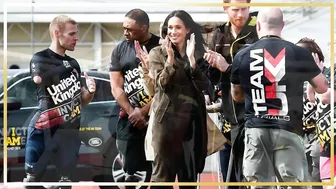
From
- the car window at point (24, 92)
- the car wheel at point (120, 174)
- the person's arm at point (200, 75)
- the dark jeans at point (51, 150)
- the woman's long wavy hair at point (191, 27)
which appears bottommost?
the car wheel at point (120, 174)

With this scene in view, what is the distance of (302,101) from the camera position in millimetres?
3023

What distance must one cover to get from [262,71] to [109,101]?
32.0 inches

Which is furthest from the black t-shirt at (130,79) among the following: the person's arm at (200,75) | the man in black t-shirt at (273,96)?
the man in black t-shirt at (273,96)

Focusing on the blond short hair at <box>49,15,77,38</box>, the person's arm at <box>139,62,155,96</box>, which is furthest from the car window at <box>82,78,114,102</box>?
the blond short hair at <box>49,15,77,38</box>

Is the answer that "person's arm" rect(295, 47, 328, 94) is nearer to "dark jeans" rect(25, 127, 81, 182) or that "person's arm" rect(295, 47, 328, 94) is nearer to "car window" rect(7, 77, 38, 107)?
"dark jeans" rect(25, 127, 81, 182)

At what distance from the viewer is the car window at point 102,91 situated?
304cm

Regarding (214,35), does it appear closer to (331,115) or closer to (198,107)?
(198,107)

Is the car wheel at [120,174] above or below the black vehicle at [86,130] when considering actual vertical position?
below

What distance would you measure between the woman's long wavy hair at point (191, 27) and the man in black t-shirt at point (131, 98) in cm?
13

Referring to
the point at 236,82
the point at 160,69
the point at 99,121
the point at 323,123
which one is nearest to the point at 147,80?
the point at 160,69

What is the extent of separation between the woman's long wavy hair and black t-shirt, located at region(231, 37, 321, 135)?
192 mm

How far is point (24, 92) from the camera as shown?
299 cm

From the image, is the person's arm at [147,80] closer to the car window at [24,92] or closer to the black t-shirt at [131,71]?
the black t-shirt at [131,71]

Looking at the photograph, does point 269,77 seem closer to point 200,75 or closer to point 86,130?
point 200,75
